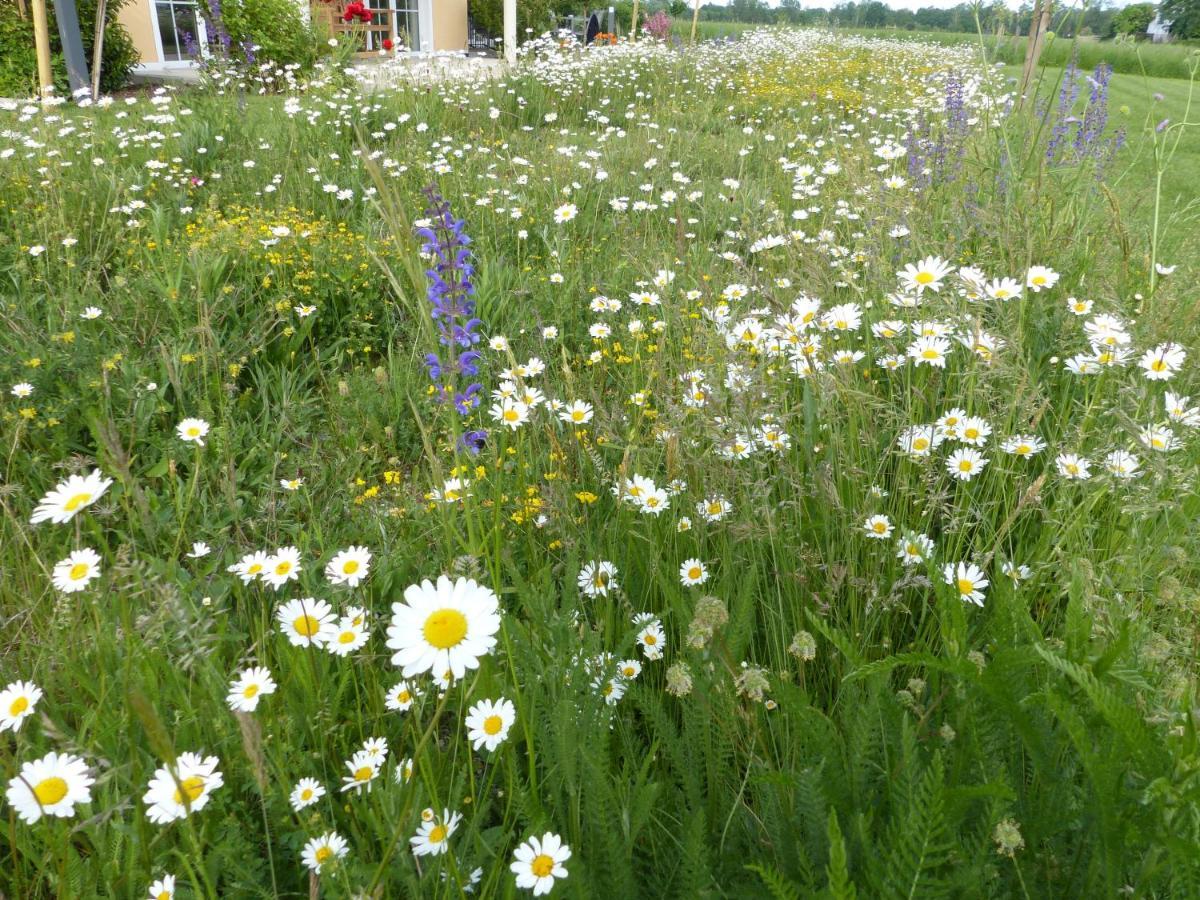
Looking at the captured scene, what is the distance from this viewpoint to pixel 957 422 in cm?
179

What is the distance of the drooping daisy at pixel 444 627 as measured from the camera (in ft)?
2.46

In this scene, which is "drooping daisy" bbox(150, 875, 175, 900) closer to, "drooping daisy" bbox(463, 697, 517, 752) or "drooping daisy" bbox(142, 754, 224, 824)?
"drooping daisy" bbox(142, 754, 224, 824)

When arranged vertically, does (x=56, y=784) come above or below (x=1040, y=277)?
below

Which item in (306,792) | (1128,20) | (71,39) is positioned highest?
(71,39)

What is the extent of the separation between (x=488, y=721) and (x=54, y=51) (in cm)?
1227

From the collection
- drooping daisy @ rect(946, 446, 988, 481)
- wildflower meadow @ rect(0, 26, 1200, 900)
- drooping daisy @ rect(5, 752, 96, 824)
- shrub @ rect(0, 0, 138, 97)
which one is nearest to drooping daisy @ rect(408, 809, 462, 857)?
wildflower meadow @ rect(0, 26, 1200, 900)

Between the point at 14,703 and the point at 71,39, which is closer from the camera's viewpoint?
the point at 14,703

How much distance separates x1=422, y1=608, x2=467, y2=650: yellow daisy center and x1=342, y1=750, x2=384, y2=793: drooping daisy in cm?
39

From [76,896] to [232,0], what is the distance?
1319 cm

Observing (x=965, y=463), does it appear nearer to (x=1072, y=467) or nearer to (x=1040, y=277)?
(x=1072, y=467)

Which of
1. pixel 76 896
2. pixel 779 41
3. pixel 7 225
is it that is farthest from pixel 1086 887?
pixel 779 41

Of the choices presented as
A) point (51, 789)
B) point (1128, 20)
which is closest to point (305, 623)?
point (51, 789)

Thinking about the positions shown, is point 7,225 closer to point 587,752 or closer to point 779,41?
point 587,752

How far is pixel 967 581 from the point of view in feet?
4.67
